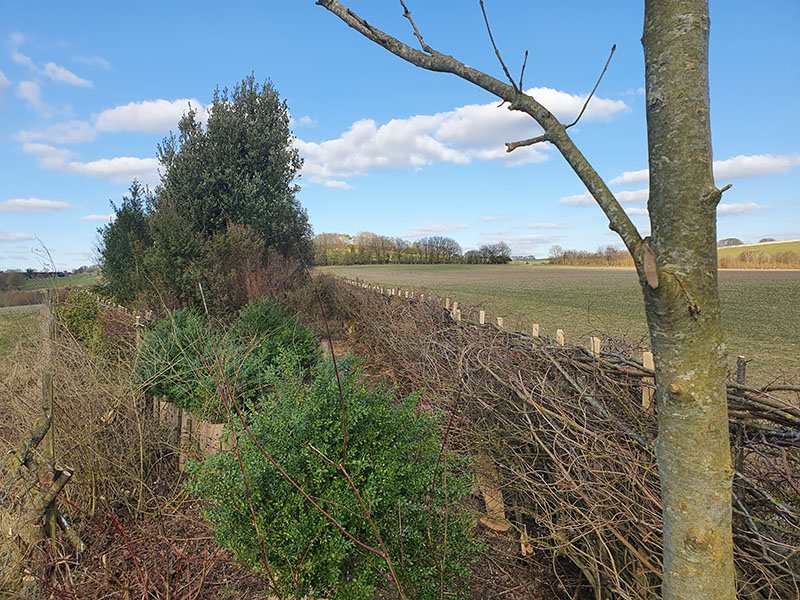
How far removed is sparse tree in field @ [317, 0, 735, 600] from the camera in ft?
2.84

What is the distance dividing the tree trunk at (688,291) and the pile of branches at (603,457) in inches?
33.3

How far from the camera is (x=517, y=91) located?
108 cm

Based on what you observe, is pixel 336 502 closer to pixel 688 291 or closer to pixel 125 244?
pixel 688 291

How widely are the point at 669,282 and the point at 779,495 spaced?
1819mm

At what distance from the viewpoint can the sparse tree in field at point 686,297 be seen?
0.86 meters

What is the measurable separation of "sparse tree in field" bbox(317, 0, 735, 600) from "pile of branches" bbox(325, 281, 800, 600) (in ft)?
2.75

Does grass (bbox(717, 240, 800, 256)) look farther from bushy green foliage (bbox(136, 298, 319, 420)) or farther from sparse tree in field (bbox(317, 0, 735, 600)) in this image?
sparse tree in field (bbox(317, 0, 735, 600))

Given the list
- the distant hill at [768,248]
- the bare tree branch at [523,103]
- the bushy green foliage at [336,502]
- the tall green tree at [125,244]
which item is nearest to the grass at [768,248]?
the distant hill at [768,248]

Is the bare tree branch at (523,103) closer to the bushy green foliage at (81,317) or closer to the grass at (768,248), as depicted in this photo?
the bushy green foliage at (81,317)

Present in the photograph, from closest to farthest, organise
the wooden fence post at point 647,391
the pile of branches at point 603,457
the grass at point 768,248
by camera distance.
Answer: the pile of branches at point 603,457, the wooden fence post at point 647,391, the grass at point 768,248

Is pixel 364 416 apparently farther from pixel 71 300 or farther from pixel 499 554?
pixel 71 300

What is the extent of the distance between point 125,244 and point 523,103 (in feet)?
53.3

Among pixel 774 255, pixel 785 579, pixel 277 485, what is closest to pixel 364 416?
pixel 277 485

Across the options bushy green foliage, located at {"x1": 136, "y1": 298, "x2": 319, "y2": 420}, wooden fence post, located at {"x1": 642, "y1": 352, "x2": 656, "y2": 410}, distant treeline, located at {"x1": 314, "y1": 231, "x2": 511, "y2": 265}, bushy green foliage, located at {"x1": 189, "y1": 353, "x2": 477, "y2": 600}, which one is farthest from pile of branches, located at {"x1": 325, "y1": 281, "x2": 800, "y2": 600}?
distant treeline, located at {"x1": 314, "y1": 231, "x2": 511, "y2": 265}
